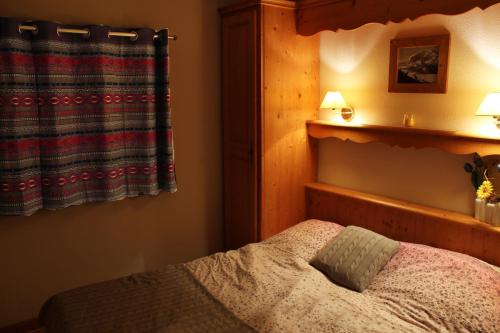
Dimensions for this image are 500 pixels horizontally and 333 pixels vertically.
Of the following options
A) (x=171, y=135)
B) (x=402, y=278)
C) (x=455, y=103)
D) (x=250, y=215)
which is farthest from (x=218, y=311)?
(x=455, y=103)

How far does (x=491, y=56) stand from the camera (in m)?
2.30

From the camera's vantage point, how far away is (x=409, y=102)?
106 inches

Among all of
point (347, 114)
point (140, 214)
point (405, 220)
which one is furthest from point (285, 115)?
point (140, 214)

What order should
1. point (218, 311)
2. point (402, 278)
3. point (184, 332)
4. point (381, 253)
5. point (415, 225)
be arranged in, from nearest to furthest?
point (184, 332), point (218, 311), point (402, 278), point (381, 253), point (415, 225)

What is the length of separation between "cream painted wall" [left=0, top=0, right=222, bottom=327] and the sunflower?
1950 mm

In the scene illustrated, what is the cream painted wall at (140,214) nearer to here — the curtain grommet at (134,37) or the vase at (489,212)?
the curtain grommet at (134,37)

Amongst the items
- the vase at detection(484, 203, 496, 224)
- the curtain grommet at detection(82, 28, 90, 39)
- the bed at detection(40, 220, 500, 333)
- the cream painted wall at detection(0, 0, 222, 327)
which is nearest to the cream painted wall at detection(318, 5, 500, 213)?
the vase at detection(484, 203, 496, 224)

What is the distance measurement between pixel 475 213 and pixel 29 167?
267 centimetres

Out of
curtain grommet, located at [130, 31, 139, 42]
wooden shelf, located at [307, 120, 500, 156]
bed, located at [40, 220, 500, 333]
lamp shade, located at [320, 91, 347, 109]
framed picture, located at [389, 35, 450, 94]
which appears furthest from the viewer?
lamp shade, located at [320, 91, 347, 109]

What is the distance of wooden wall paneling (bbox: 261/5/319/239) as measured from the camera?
9.98 feet

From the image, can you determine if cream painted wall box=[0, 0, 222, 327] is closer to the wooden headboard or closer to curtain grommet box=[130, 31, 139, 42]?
curtain grommet box=[130, 31, 139, 42]

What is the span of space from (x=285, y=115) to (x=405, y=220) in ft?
3.76

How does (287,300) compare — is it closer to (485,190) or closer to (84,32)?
(485,190)

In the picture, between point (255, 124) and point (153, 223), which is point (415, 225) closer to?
point (255, 124)
